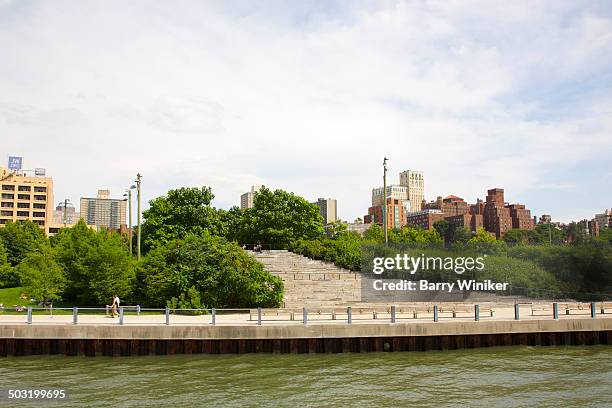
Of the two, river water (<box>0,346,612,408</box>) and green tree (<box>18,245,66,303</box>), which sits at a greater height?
green tree (<box>18,245,66,303</box>)

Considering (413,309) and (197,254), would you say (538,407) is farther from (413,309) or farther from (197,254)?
(197,254)

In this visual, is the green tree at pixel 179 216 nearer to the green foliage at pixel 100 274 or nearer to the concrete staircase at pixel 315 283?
the concrete staircase at pixel 315 283

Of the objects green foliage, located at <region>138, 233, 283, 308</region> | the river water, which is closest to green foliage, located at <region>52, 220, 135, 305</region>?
green foliage, located at <region>138, 233, 283, 308</region>

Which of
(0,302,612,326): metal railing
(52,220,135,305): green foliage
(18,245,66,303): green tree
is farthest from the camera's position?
(52,220,135,305): green foliage

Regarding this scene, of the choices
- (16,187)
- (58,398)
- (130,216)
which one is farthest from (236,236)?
(16,187)

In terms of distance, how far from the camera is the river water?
2000 centimetres

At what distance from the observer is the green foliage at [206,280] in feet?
122

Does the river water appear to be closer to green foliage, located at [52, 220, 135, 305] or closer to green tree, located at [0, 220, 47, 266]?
green foliage, located at [52, 220, 135, 305]

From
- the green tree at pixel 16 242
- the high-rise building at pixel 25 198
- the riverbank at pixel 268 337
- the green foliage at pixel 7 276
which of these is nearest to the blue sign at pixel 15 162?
the high-rise building at pixel 25 198

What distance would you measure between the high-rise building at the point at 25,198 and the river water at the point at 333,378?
158 metres

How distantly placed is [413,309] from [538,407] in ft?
46.8

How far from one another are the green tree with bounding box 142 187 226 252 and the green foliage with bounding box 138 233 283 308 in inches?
Result: 876

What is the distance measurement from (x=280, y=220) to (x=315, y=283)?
26.3 metres

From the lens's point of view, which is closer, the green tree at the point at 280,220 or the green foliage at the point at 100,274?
the green foliage at the point at 100,274
